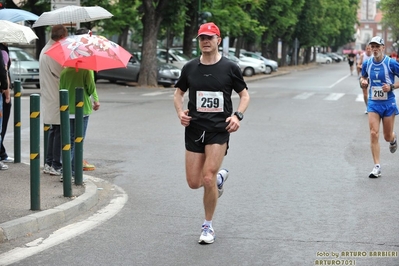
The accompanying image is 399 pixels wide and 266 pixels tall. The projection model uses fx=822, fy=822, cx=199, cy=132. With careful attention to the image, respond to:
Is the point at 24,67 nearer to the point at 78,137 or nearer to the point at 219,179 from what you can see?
the point at 78,137

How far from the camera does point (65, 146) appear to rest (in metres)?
8.56

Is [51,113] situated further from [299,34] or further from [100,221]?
[299,34]

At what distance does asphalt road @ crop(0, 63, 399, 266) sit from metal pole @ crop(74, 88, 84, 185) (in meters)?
0.68

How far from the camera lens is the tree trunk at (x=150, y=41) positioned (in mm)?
32763

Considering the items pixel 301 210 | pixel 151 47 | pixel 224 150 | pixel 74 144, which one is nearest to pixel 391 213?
A: pixel 301 210

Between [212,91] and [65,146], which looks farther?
[65,146]

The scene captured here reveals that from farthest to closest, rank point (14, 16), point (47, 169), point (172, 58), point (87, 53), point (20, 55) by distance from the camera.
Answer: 1. point (172, 58)
2. point (20, 55)
3. point (14, 16)
4. point (47, 169)
5. point (87, 53)

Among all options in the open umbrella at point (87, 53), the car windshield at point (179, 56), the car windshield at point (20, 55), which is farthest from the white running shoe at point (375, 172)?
the car windshield at point (179, 56)

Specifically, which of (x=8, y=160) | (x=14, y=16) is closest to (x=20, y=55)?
(x=14, y=16)

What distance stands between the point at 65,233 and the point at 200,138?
4.88 feet

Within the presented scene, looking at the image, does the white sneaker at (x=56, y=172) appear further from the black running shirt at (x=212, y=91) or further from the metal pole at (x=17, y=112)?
the black running shirt at (x=212, y=91)

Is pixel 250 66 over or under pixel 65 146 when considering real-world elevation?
under

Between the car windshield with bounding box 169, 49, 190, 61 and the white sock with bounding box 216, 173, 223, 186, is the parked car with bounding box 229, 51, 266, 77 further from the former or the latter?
the white sock with bounding box 216, 173, 223, 186

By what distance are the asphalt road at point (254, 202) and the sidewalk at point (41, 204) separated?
35cm
